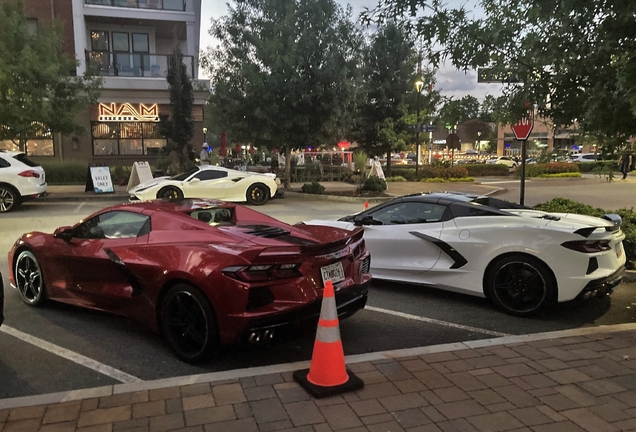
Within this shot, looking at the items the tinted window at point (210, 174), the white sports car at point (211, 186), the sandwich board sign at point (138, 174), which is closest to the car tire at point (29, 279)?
the white sports car at point (211, 186)

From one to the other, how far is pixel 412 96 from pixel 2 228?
24.1 m

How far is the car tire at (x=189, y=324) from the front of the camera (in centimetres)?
421

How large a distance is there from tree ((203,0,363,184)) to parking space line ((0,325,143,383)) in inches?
544

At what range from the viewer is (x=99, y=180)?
1848 centimetres

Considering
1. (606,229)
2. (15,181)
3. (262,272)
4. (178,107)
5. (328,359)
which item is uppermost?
(178,107)

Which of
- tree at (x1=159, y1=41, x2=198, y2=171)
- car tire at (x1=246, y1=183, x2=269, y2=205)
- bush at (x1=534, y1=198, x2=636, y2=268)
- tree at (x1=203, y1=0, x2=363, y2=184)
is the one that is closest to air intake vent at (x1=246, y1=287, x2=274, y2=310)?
bush at (x1=534, y1=198, x2=636, y2=268)

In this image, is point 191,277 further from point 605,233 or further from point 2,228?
point 2,228

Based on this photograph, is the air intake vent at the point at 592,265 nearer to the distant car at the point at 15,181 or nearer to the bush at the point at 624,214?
the bush at the point at 624,214

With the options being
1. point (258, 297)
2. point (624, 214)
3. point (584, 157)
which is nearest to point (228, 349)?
point (258, 297)

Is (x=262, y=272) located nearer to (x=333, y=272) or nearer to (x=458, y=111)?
(x=333, y=272)

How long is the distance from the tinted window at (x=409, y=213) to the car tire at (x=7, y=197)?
1152 cm

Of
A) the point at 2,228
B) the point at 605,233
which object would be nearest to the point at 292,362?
the point at 605,233

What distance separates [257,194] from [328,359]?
1329 cm

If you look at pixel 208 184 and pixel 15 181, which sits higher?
pixel 15 181
